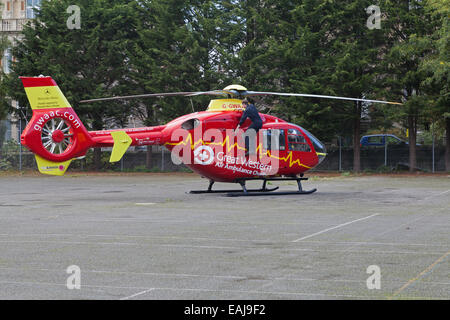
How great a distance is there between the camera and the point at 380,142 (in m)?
48.7

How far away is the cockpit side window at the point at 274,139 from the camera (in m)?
24.1

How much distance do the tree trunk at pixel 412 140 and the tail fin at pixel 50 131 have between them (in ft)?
86.6

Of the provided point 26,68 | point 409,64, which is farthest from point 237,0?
point 26,68

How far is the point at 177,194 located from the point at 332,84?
63.9 ft

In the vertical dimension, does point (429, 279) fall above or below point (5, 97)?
below

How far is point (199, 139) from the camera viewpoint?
23219mm

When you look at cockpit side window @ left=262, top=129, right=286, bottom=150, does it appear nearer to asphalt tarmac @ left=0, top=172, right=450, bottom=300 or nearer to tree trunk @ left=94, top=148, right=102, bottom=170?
asphalt tarmac @ left=0, top=172, right=450, bottom=300

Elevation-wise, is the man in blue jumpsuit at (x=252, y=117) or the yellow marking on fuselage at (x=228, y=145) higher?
the man in blue jumpsuit at (x=252, y=117)

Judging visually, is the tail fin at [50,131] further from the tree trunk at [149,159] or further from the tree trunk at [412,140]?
the tree trunk at [149,159]

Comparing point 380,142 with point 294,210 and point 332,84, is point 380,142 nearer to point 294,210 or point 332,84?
point 332,84

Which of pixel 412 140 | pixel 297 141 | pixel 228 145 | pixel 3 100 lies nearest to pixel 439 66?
pixel 412 140

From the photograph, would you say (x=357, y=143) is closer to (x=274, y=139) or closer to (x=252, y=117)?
(x=274, y=139)

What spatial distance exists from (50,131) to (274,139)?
782cm

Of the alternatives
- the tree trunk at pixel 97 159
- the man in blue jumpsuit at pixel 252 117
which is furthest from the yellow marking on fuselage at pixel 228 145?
the tree trunk at pixel 97 159
